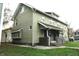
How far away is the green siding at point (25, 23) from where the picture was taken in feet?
9.31

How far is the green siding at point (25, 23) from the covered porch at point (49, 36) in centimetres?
19

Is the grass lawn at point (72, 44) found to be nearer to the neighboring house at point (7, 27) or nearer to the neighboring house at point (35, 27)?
the neighboring house at point (35, 27)

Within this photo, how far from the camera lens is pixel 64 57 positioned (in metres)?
2.83

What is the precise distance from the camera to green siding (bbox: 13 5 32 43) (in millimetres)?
2838

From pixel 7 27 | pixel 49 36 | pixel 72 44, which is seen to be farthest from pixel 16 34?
pixel 72 44

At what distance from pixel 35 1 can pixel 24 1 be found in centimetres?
18

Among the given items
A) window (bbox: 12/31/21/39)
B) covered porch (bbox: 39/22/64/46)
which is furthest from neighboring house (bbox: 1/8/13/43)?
covered porch (bbox: 39/22/64/46)

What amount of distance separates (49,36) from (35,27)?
0.27 m

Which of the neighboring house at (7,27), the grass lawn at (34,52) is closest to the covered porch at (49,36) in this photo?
the grass lawn at (34,52)

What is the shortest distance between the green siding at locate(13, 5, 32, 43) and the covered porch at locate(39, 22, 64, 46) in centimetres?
19

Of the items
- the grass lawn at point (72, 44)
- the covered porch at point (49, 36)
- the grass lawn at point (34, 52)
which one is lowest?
the grass lawn at point (34, 52)

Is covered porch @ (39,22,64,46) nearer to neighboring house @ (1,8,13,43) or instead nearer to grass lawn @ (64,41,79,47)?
grass lawn @ (64,41,79,47)

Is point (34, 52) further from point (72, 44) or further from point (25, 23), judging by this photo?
point (72, 44)

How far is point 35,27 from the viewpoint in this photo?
2.83m
